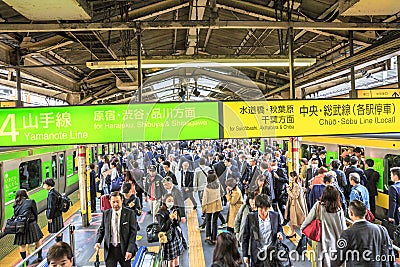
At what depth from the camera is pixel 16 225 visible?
6.34 m

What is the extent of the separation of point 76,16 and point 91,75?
791 centimetres

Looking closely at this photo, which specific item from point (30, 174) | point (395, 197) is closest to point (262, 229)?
point (395, 197)

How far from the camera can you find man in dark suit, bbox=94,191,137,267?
4.80 meters

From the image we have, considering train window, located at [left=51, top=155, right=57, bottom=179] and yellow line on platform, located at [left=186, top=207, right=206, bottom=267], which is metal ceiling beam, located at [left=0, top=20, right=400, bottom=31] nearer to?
yellow line on platform, located at [left=186, top=207, right=206, bottom=267]

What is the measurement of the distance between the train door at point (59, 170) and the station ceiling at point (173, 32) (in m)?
2.09

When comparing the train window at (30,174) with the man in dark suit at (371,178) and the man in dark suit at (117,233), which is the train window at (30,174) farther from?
the man in dark suit at (371,178)

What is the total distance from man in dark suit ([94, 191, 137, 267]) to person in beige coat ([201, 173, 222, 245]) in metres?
2.43

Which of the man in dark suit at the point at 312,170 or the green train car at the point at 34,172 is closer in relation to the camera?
the green train car at the point at 34,172

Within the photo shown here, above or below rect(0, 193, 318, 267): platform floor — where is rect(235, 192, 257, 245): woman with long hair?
above

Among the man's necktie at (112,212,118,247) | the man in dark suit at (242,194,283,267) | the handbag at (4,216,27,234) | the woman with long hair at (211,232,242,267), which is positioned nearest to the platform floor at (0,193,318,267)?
the handbag at (4,216,27,234)

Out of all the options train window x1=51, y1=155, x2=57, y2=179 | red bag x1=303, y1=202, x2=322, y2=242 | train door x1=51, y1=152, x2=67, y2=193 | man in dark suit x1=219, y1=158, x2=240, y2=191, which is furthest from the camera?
train door x1=51, y1=152, x2=67, y2=193

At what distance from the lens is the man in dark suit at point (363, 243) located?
369 centimetres

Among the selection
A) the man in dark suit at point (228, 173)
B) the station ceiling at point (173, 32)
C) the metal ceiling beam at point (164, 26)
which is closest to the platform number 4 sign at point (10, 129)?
the station ceiling at point (173, 32)

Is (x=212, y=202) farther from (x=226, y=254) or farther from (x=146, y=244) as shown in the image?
(x=226, y=254)
